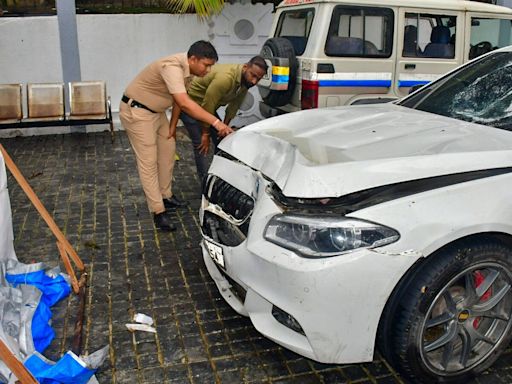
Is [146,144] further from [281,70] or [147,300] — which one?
[281,70]

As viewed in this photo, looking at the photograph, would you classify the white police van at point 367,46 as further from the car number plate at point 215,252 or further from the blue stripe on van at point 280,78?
the car number plate at point 215,252

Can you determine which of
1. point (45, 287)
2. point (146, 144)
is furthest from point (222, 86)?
point (45, 287)

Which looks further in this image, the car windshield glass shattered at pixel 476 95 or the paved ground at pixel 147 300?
the car windshield glass shattered at pixel 476 95

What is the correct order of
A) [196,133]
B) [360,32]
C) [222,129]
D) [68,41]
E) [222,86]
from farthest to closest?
[68,41] < [360,32] < [196,133] < [222,86] < [222,129]

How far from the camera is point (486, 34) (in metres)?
6.77

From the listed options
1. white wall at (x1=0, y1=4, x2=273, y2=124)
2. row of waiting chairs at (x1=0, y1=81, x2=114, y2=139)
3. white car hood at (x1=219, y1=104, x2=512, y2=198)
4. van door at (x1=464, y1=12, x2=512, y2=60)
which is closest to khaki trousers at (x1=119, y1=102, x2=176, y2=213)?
white car hood at (x1=219, y1=104, x2=512, y2=198)

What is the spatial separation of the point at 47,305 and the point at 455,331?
255 centimetres

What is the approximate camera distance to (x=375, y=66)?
249 inches

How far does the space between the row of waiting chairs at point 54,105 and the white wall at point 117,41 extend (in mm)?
517

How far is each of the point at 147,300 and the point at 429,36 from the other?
15.9 feet

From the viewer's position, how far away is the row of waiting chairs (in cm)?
809

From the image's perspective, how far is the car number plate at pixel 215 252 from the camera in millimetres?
3016

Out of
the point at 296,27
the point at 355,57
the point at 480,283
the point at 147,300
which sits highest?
the point at 296,27

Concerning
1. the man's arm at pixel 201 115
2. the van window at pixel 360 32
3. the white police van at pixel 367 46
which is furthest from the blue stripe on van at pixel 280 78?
the man's arm at pixel 201 115
